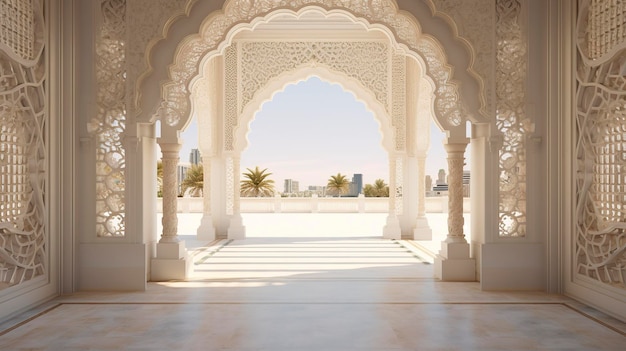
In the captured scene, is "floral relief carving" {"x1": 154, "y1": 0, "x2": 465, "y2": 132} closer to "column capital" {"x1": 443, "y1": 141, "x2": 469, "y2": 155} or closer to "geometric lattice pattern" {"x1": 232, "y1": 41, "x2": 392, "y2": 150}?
"column capital" {"x1": 443, "y1": 141, "x2": 469, "y2": 155}

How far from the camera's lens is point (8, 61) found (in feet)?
10.4

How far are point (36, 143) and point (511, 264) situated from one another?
11.2 ft

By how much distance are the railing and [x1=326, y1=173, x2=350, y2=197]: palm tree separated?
14.7 ft

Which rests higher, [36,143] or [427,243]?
[36,143]

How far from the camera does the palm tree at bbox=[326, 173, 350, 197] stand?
59.6 ft

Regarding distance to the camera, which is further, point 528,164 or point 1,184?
point 528,164

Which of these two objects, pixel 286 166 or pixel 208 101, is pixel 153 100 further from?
pixel 286 166

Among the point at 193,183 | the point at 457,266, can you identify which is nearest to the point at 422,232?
the point at 457,266

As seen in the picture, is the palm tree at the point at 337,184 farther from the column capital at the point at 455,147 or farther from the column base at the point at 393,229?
the column capital at the point at 455,147

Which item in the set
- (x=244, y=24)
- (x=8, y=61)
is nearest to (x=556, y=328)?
(x=244, y=24)

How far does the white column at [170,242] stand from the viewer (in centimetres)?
430

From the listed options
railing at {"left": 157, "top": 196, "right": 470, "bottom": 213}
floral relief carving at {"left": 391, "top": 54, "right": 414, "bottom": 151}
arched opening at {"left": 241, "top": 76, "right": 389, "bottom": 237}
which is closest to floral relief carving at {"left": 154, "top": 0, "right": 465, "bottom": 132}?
floral relief carving at {"left": 391, "top": 54, "right": 414, "bottom": 151}

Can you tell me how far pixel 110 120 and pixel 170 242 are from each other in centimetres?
111

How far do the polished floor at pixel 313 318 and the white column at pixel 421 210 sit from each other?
2.89m
